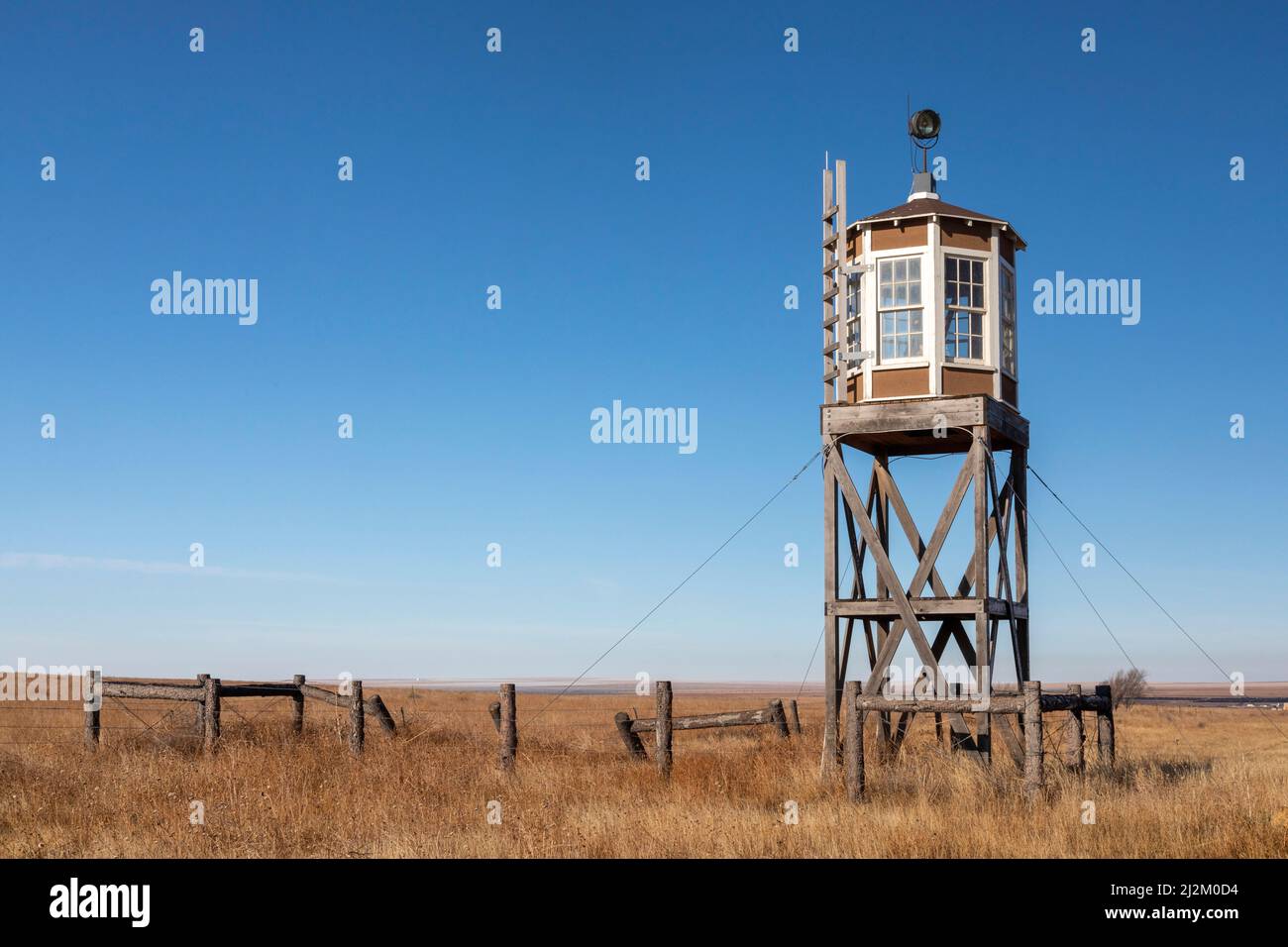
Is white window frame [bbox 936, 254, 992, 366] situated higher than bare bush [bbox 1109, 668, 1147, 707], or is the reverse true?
white window frame [bbox 936, 254, 992, 366]

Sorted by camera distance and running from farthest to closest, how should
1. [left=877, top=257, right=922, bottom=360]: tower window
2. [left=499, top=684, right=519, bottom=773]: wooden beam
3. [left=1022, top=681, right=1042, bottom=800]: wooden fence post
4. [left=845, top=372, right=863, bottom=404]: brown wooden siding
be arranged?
[left=845, top=372, right=863, bottom=404]: brown wooden siding → [left=499, top=684, right=519, bottom=773]: wooden beam → [left=877, top=257, right=922, bottom=360]: tower window → [left=1022, top=681, right=1042, bottom=800]: wooden fence post

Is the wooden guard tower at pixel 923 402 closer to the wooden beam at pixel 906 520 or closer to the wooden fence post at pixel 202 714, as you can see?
the wooden beam at pixel 906 520

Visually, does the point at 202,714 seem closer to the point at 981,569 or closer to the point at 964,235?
the point at 981,569

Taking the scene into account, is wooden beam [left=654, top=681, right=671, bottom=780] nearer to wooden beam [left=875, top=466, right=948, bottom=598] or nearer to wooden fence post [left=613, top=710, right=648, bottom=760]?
wooden fence post [left=613, top=710, right=648, bottom=760]

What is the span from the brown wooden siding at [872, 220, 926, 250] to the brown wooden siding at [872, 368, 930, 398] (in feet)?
6.41

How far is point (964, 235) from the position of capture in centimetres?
1927

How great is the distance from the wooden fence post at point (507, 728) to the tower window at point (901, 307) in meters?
7.80

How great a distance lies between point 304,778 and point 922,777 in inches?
332

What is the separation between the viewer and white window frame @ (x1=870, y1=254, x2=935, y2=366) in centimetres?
1894

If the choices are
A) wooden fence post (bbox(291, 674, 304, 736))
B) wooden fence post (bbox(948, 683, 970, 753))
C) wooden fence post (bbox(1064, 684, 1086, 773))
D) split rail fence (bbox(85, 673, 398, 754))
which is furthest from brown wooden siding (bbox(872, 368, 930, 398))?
wooden fence post (bbox(291, 674, 304, 736))

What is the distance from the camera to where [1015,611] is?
19.5 metres

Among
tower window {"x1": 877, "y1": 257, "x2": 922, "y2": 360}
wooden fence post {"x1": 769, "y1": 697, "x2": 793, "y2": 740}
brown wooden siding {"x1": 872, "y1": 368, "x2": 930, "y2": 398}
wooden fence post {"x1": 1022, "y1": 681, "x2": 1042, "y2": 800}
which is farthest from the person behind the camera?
wooden fence post {"x1": 769, "y1": 697, "x2": 793, "y2": 740}

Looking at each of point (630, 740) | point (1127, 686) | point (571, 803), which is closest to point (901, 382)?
point (630, 740)
